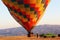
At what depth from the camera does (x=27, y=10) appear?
108ft

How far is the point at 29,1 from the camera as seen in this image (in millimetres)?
32812

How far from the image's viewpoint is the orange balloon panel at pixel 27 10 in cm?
3288

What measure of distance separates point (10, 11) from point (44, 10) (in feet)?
14.9

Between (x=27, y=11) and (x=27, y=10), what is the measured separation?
14cm

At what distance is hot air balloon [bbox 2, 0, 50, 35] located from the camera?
3288cm

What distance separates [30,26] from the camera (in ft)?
108

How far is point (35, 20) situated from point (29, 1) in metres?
2.55

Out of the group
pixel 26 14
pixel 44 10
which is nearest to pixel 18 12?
pixel 26 14

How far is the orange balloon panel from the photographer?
3288 cm

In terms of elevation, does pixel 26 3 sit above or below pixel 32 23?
above

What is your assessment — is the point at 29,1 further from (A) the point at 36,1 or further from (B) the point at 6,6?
(B) the point at 6,6

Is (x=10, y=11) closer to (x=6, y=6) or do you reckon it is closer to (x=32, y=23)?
(x=6, y=6)

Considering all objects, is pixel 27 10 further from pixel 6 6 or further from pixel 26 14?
pixel 6 6

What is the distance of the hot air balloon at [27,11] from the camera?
32875 millimetres
